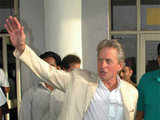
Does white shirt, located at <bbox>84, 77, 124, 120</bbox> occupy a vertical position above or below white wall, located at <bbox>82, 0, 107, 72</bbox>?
below

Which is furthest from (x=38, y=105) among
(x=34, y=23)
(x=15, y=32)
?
(x=34, y=23)

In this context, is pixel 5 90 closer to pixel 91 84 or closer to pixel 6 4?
pixel 6 4

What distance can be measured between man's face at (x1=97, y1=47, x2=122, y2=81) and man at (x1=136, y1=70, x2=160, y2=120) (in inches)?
23.3

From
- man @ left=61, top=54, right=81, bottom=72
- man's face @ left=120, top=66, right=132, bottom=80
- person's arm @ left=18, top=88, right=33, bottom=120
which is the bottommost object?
person's arm @ left=18, top=88, right=33, bottom=120

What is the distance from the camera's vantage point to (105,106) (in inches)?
105

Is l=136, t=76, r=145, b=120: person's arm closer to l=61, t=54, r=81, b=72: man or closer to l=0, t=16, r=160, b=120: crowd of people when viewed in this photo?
l=0, t=16, r=160, b=120: crowd of people

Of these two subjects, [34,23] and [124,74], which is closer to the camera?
[124,74]

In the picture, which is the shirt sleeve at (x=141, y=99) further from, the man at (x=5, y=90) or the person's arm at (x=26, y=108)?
the man at (x=5, y=90)

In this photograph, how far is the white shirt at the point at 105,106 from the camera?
2.63 metres

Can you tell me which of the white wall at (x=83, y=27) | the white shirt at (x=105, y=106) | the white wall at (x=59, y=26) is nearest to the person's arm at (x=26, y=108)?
the white shirt at (x=105, y=106)

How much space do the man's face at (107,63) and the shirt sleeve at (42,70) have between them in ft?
0.90

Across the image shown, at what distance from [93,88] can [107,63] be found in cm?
23

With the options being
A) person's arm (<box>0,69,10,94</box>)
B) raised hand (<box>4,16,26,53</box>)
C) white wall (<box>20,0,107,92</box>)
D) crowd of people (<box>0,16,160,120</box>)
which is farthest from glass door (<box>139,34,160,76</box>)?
raised hand (<box>4,16,26,53</box>)

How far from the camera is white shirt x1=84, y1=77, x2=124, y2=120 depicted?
103 inches
